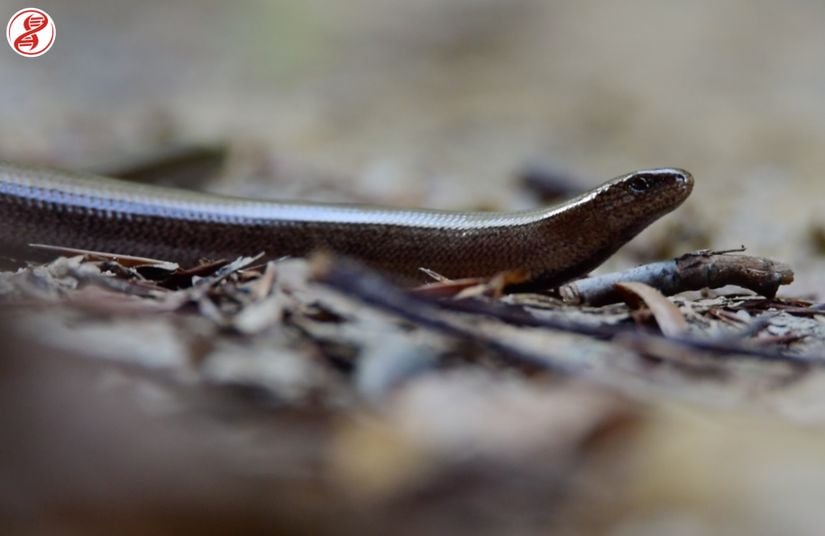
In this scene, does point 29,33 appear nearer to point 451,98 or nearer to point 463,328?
point 463,328

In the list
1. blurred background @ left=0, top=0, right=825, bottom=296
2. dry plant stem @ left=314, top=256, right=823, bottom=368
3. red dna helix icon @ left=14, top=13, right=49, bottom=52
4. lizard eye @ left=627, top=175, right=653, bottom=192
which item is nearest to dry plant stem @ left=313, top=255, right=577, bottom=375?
dry plant stem @ left=314, top=256, right=823, bottom=368

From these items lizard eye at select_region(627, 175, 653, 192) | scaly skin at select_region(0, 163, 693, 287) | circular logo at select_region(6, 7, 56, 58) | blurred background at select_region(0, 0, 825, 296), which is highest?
blurred background at select_region(0, 0, 825, 296)

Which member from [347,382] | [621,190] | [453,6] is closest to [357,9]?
[453,6]

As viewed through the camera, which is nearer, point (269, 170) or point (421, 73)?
point (269, 170)

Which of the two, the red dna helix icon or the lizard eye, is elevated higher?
the red dna helix icon

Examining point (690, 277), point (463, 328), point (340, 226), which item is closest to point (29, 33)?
point (340, 226)

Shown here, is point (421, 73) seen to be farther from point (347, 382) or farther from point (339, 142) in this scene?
point (347, 382)

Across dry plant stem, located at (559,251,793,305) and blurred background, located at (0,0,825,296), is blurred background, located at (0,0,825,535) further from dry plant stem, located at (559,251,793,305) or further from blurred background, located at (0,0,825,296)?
dry plant stem, located at (559,251,793,305)
